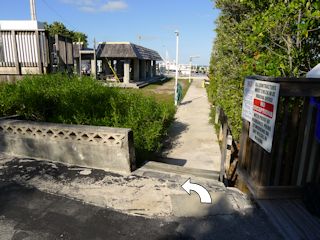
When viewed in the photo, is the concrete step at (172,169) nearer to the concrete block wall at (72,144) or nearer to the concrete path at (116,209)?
the concrete path at (116,209)

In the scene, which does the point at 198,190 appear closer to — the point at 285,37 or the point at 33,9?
the point at 285,37

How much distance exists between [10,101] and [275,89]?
6.12 metres

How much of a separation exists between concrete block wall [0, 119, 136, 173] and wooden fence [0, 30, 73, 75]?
529 centimetres

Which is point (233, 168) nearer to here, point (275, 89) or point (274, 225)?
point (274, 225)

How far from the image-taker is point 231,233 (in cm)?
292

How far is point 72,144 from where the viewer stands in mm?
4668

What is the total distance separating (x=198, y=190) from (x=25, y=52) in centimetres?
897

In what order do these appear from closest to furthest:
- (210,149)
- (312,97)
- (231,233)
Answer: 1. (231,233)
2. (312,97)
3. (210,149)

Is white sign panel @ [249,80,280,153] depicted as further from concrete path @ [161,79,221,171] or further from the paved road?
concrete path @ [161,79,221,171]

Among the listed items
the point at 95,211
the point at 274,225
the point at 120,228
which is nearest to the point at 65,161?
the point at 95,211

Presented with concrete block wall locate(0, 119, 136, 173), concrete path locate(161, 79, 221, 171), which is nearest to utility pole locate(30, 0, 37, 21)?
concrete path locate(161, 79, 221, 171)

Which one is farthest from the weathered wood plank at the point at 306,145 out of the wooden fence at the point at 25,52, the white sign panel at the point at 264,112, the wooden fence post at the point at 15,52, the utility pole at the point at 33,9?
the utility pole at the point at 33,9

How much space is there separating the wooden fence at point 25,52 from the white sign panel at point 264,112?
28.9 feet

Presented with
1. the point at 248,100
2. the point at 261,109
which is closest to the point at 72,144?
the point at 248,100
